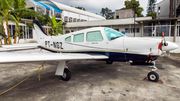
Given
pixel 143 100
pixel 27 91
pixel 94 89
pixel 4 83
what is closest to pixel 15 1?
pixel 4 83

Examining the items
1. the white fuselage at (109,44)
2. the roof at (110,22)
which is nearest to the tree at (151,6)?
the roof at (110,22)

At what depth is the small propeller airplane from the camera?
4428 millimetres

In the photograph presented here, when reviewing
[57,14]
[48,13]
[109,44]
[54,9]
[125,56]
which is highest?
[54,9]

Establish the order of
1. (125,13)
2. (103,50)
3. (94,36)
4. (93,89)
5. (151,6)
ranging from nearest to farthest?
(93,89) < (103,50) < (94,36) < (125,13) < (151,6)

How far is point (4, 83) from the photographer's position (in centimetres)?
483

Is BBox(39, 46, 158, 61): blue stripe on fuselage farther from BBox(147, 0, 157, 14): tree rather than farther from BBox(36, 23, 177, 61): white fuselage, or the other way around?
BBox(147, 0, 157, 14): tree

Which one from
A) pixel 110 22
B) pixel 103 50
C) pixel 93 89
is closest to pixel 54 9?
pixel 110 22

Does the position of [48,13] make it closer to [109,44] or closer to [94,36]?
[94,36]

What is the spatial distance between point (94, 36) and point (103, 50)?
31.5 inches

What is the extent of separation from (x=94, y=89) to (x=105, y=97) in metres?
0.63

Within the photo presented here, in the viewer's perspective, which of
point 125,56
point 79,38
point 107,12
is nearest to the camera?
point 125,56

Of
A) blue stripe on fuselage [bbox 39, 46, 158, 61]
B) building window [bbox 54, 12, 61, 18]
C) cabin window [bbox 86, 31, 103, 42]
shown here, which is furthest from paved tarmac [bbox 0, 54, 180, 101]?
building window [bbox 54, 12, 61, 18]

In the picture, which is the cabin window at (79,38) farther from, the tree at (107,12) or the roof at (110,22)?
the tree at (107,12)

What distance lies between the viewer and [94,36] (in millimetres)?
5668
